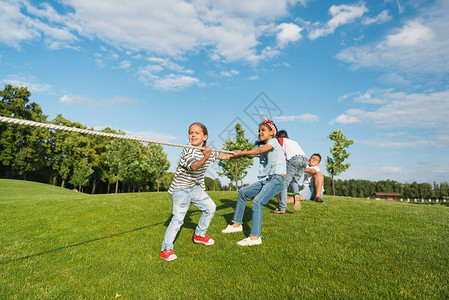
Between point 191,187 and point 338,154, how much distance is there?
29941 mm

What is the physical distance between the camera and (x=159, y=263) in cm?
420

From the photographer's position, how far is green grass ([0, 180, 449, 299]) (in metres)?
3.20

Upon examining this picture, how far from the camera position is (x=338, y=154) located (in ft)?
102

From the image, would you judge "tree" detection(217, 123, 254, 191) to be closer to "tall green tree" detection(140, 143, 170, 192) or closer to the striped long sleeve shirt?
"tall green tree" detection(140, 143, 170, 192)

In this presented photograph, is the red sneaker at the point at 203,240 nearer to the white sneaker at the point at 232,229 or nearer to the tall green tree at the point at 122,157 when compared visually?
the white sneaker at the point at 232,229

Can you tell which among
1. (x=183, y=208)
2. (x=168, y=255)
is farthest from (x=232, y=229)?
(x=168, y=255)

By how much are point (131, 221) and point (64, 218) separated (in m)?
2.43

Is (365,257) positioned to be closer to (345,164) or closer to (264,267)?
(264,267)

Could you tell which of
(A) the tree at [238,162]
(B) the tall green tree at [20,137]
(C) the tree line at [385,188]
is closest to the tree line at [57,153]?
(B) the tall green tree at [20,137]

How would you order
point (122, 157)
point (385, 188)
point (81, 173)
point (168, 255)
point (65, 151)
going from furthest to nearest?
point (385, 188), point (65, 151), point (81, 173), point (122, 157), point (168, 255)

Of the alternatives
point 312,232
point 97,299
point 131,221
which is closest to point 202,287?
point 97,299

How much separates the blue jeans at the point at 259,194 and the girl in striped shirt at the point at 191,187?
2.85 feet

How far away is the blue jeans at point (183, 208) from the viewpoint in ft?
15.1

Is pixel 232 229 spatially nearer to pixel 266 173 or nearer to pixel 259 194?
pixel 259 194
